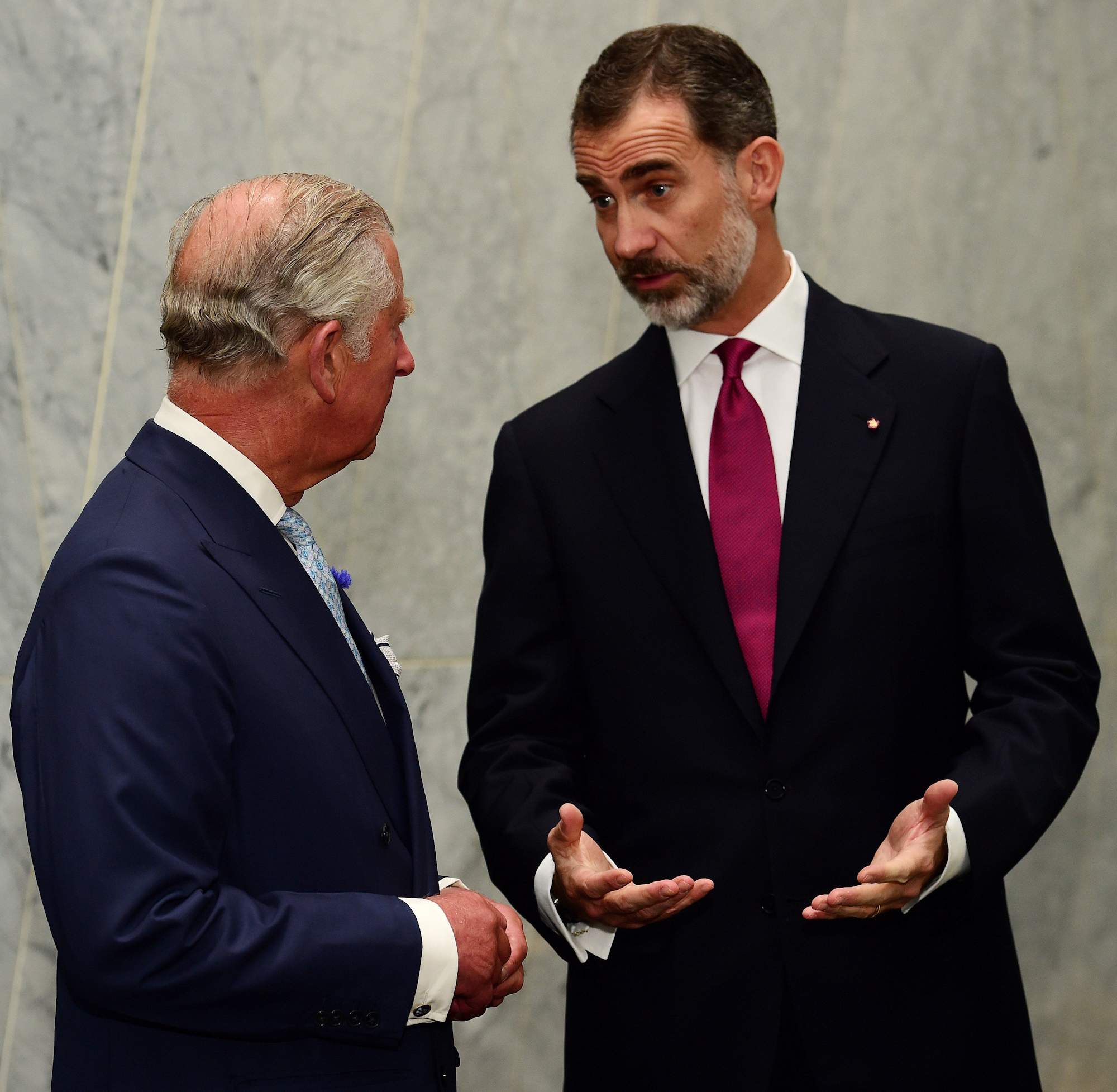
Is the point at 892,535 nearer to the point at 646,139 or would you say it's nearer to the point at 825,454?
the point at 825,454

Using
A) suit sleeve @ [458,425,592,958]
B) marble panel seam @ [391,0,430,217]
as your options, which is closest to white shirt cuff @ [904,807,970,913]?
suit sleeve @ [458,425,592,958]

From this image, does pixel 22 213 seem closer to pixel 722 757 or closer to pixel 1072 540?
pixel 722 757

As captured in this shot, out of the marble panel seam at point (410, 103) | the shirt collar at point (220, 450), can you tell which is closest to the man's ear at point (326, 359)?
the shirt collar at point (220, 450)

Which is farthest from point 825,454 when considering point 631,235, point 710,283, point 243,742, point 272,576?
point 243,742

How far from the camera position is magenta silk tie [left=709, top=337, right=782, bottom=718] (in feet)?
6.57

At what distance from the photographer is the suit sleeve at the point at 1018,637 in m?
1.93

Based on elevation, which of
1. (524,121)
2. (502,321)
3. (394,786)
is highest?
(524,121)

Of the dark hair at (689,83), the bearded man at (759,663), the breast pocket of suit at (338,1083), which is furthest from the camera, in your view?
the dark hair at (689,83)

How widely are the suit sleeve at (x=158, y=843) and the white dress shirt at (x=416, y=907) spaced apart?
44 mm

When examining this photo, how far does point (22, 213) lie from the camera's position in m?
2.57

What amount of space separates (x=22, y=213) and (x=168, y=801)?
1571mm

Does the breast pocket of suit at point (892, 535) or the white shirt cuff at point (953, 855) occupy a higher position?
the breast pocket of suit at point (892, 535)

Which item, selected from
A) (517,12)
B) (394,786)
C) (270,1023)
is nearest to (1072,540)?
(517,12)

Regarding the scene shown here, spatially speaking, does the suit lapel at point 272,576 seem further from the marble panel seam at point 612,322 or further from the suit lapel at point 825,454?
the marble panel seam at point 612,322
